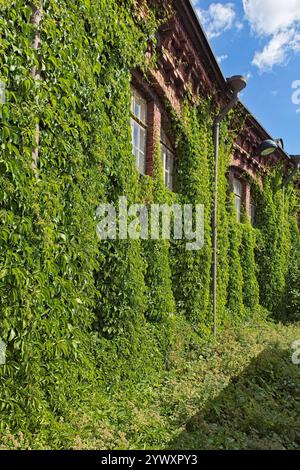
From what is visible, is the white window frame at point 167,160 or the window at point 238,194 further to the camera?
the window at point 238,194

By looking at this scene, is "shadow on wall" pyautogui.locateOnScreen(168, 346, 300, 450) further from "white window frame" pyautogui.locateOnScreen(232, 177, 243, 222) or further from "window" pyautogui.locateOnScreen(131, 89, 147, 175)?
"white window frame" pyautogui.locateOnScreen(232, 177, 243, 222)

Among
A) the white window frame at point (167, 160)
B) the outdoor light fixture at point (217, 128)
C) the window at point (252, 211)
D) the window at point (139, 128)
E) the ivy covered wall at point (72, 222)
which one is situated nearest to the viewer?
the ivy covered wall at point (72, 222)

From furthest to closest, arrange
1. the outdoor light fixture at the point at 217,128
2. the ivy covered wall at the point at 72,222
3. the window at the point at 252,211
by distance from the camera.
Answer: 1. the window at the point at 252,211
2. the outdoor light fixture at the point at 217,128
3. the ivy covered wall at the point at 72,222

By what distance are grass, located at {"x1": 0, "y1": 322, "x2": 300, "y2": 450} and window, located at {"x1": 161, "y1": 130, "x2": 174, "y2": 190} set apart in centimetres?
278

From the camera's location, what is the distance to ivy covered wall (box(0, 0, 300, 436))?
3.17 meters

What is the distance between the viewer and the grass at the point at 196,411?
11.4ft

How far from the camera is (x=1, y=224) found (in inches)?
121

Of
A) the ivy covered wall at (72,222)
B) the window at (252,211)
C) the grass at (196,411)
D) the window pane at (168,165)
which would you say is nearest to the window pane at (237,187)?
the window at (252,211)

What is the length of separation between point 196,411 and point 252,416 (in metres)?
0.57

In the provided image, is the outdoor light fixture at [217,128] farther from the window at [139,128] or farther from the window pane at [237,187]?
the window pane at [237,187]

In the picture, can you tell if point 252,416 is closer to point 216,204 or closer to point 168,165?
point 168,165

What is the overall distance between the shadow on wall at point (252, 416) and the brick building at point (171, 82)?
3.29 metres
